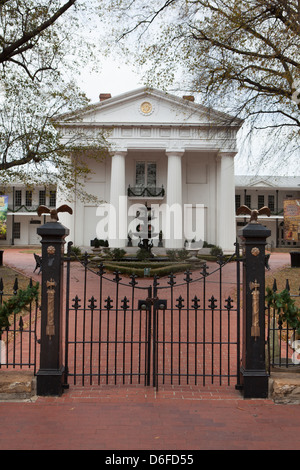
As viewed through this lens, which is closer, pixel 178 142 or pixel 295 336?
pixel 295 336

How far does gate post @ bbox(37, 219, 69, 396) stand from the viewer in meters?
4.32

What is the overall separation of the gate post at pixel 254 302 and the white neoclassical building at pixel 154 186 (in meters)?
25.3

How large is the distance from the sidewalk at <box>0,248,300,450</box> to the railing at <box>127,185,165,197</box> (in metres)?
30.4

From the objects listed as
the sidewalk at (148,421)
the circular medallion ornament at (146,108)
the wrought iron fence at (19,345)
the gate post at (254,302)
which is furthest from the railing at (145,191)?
the sidewalk at (148,421)

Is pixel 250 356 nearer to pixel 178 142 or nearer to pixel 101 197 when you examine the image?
pixel 178 142

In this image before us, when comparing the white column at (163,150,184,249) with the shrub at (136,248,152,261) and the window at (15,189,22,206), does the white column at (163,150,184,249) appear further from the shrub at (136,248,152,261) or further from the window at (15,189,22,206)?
the window at (15,189,22,206)

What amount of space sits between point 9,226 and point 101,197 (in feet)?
55.2

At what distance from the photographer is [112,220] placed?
3216 cm

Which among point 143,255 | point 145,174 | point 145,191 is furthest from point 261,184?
point 143,255

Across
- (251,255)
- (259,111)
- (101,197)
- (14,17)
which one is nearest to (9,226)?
(101,197)

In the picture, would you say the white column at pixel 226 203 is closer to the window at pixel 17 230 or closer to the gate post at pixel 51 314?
the window at pixel 17 230

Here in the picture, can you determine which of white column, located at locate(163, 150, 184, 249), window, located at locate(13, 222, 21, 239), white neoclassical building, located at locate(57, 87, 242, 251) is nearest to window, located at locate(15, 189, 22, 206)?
window, located at locate(13, 222, 21, 239)

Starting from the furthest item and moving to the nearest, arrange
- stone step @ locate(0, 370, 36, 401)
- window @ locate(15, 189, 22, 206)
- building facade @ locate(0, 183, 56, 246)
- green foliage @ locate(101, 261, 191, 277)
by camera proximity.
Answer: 1. window @ locate(15, 189, 22, 206)
2. building facade @ locate(0, 183, 56, 246)
3. green foliage @ locate(101, 261, 191, 277)
4. stone step @ locate(0, 370, 36, 401)

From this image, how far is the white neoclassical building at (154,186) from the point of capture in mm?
31578
